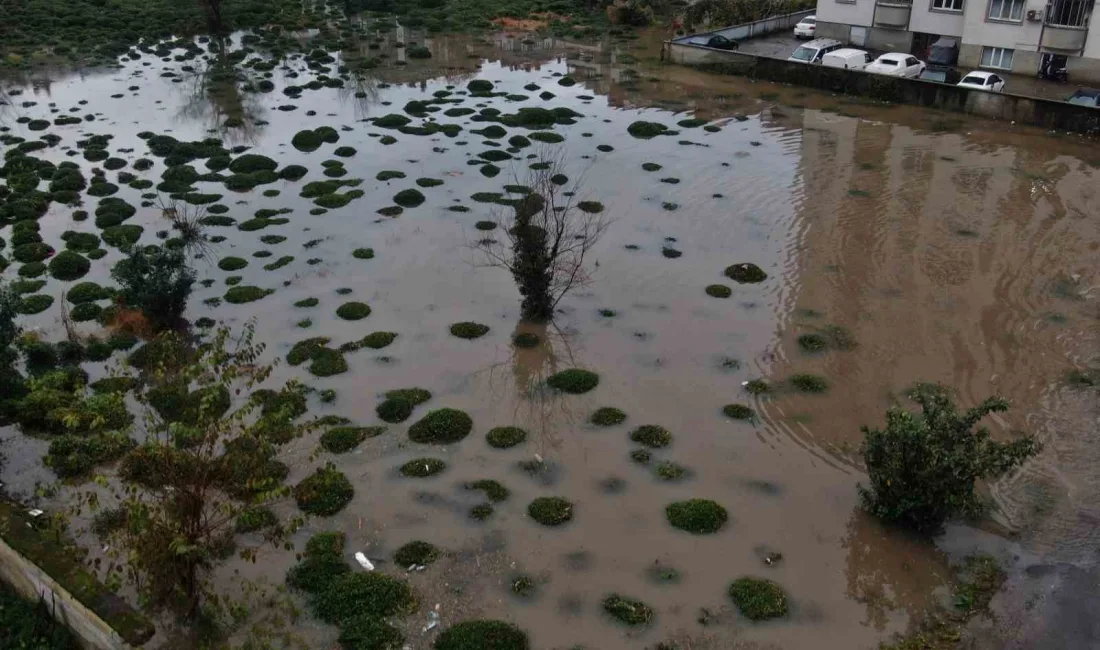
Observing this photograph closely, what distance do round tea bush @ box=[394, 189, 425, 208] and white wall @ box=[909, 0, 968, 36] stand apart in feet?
112

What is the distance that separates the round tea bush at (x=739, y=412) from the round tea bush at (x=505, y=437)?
438 cm

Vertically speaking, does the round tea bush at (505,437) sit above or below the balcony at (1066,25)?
below

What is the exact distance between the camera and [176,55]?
50.3 meters

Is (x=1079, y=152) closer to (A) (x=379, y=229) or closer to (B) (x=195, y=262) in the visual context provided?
(A) (x=379, y=229)

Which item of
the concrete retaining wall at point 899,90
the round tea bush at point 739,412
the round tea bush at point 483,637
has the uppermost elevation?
the concrete retaining wall at point 899,90

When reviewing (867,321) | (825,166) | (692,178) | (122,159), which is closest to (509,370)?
(867,321)

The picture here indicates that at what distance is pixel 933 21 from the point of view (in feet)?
157

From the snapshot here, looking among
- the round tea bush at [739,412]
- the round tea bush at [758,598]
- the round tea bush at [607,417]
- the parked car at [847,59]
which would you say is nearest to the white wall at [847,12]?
the parked car at [847,59]

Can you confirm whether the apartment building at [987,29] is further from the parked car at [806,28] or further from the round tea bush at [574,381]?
the round tea bush at [574,381]

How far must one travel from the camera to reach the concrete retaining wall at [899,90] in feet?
119

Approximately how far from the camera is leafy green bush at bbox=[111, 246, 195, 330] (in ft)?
68.2

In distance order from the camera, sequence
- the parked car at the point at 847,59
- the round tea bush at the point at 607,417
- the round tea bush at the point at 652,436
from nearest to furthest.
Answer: the round tea bush at the point at 652,436, the round tea bush at the point at 607,417, the parked car at the point at 847,59

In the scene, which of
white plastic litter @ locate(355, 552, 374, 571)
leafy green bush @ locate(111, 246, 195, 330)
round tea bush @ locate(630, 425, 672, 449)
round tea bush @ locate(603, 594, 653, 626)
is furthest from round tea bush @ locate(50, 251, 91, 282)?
round tea bush @ locate(603, 594, 653, 626)

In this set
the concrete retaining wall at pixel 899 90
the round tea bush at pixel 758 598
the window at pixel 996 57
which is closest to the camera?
the round tea bush at pixel 758 598
